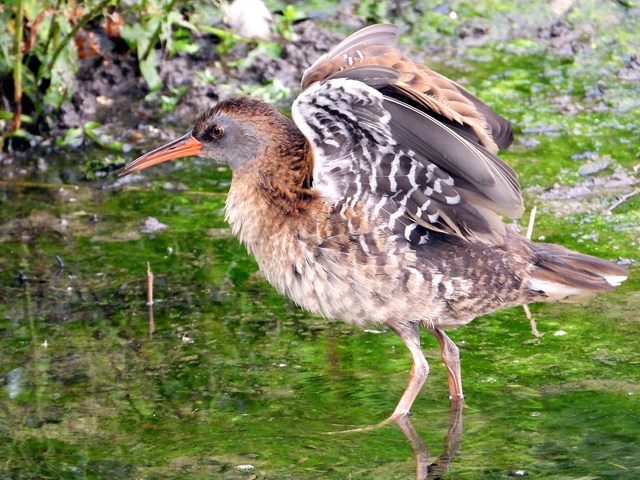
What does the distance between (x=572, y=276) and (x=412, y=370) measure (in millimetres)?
874

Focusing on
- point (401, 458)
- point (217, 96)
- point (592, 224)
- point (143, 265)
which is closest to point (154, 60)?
point (217, 96)

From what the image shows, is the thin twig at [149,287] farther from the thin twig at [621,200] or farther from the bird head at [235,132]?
the thin twig at [621,200]

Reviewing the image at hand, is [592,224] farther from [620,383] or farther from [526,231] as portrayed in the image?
[620,383]

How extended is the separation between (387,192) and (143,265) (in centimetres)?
220

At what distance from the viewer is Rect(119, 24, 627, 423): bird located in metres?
4.62

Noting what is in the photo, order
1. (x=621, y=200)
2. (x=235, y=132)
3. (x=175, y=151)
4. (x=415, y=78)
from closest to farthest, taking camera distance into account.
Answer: (x=415, y=78)
(x=235, y=132)
(x=175, y=151)
(x=621, y=200)

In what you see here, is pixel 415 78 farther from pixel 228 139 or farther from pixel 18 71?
pixel 18 71

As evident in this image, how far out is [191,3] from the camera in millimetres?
8836

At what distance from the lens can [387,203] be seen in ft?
16.2

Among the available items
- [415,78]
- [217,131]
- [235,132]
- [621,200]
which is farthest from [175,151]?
[621,200]

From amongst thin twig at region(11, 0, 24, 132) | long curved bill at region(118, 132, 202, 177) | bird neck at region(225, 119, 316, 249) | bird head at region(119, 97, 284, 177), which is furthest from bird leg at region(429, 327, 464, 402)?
thin twig at region(11, 0, 24, 132)

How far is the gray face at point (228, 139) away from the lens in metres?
5.48

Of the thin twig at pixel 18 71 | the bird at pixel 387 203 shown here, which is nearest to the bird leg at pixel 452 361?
the bird at pixel 387 203

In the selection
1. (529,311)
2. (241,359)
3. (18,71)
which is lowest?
(241,359)
